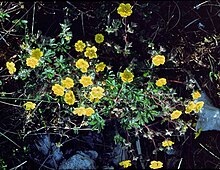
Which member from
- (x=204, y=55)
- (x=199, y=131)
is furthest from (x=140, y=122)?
(x=204, y=55)

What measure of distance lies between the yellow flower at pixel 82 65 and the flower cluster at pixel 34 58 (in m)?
0.23

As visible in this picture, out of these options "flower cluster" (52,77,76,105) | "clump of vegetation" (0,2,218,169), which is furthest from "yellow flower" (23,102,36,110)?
"flower cluster" (52,77,76,105)

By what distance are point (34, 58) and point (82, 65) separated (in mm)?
291

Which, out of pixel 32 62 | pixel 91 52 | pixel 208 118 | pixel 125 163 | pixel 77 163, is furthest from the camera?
pixel 208 118

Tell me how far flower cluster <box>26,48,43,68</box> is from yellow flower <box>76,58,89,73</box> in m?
0.23

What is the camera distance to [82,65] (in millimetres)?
2811

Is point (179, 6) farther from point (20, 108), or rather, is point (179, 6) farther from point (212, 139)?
point (20, 108)

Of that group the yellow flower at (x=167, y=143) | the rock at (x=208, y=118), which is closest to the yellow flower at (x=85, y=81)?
the yellow flower at (x=167, y=143)

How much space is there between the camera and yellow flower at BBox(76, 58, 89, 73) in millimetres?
2809

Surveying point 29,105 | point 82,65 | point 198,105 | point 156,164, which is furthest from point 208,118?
point 29,105

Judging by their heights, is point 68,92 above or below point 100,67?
below

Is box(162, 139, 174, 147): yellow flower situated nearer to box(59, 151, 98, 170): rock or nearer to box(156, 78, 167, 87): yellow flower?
box(156, 78, 167, 87): yellow flower

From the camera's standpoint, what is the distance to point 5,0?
3053mm

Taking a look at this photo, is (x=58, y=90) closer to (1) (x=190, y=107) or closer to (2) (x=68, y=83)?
(2) (x=68, y=83)
